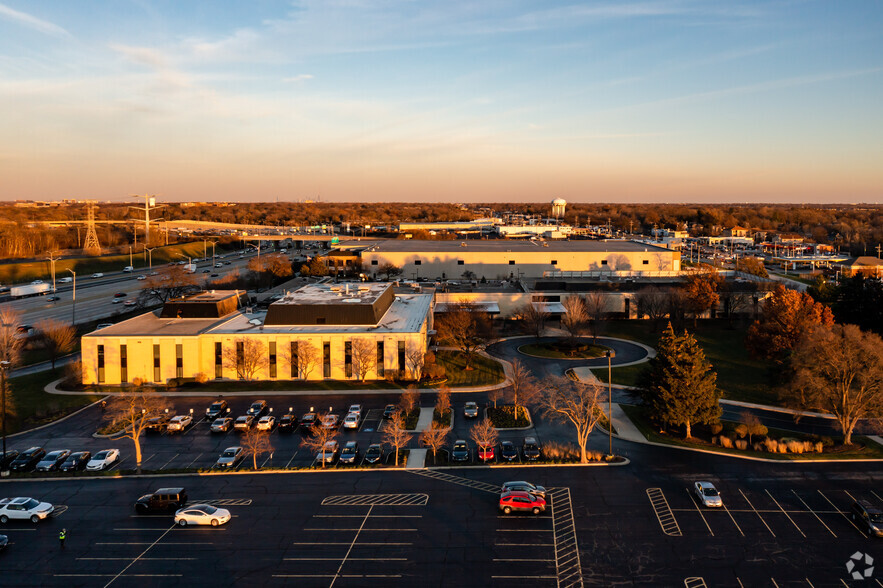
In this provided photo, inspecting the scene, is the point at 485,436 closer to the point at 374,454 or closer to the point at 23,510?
the point at 374,454

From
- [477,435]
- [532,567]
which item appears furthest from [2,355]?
[532,567]

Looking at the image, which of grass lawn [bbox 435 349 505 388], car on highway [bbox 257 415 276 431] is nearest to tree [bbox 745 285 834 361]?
grass lawn [bbox 435 349 505 388]

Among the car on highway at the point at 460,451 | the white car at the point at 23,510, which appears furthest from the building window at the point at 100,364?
the car on highway at the point at 460,451

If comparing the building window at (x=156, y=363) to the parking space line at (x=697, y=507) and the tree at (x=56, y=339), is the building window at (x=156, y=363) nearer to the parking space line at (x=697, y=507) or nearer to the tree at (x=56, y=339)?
the tree at (x=56, y=339)

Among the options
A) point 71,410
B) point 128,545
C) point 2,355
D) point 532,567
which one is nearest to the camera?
point 532,567

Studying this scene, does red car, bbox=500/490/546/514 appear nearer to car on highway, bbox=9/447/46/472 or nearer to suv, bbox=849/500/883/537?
suv, bbox=849/500/883/537

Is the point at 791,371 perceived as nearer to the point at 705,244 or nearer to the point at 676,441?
the point at 676,441

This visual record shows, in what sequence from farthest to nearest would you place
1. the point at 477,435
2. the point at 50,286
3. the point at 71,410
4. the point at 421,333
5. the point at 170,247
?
the point at 170,247, the point at 50,286, the point at 421,333, the point at 71,410, the point at 477,435
